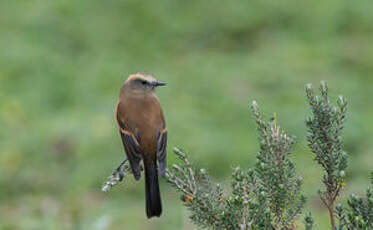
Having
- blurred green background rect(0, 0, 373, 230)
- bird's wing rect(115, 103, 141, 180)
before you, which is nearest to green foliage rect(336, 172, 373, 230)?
bird's wing rect(115, 103, 141, 180)

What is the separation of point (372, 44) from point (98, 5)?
14.1ft

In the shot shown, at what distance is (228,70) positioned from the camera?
1041 centimetres

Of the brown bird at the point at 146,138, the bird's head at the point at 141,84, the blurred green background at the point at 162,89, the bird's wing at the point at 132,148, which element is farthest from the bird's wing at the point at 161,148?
the blurred green background at the point at 162,89

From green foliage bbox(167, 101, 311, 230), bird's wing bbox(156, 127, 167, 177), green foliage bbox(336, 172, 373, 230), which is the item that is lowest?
green foliage bbox(336, 172, 373, 230)

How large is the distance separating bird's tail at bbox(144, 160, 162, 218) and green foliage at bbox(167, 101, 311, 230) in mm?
1332

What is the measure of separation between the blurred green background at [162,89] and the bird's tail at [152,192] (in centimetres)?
85

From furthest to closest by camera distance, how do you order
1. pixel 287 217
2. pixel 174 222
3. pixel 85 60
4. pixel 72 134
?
pixel 85 60, pixel 72 134, pixel 174 222, pixel 287 217

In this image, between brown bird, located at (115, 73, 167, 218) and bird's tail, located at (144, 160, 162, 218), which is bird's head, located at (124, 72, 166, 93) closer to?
brown bird, located at (115, 73, 167, 218)

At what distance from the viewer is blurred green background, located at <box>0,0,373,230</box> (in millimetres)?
7684

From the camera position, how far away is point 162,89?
9.62m

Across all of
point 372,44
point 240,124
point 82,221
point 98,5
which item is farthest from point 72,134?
point 372,44

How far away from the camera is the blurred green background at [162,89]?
7.68 metres

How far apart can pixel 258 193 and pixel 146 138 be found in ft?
5.65

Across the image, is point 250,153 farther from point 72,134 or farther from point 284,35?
point 284,35
